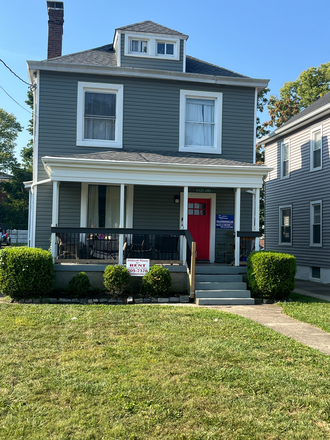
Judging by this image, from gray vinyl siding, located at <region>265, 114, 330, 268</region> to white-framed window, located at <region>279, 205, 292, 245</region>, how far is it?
244 millimetres

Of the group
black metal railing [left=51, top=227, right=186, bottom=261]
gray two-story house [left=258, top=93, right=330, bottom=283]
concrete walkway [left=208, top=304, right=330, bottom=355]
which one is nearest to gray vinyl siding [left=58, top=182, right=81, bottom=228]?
black metal railing [left=51, top=227, right=186, bottom=261]

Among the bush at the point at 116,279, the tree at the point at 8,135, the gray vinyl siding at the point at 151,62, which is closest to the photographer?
the bush at the point at 116,279

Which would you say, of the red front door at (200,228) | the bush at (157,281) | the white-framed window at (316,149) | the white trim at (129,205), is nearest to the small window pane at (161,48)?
the white trim at (129,205)

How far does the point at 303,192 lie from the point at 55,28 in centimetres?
1150

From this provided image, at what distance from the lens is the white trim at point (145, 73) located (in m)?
11.9

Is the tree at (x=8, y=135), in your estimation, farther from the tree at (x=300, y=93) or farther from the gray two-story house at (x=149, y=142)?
the gray two-story house at (x=149, y=142)

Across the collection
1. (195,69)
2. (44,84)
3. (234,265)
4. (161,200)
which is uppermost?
(195,69)

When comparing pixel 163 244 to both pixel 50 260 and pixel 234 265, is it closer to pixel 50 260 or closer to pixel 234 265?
pixel 234 265

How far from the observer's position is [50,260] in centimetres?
966

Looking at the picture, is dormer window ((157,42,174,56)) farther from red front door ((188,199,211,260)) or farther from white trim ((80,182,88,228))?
white trim ((80,182,88,228))

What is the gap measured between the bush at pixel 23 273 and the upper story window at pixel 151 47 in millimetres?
7249

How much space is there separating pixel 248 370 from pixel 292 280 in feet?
18.4

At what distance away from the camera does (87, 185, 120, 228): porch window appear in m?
12.2

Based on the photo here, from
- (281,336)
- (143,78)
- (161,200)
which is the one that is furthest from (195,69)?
(281,336)
